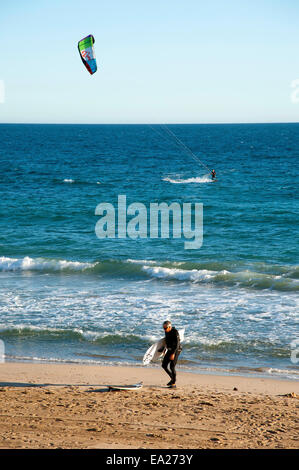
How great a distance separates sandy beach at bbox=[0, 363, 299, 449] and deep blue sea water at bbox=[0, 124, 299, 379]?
3.46ft

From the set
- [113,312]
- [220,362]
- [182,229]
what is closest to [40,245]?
[182,229]

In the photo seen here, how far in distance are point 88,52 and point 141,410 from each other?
15.4 meters

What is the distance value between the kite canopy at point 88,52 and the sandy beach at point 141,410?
1262cm

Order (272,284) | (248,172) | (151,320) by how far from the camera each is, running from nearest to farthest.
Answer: (151,320)
(272,284)
(248,172)

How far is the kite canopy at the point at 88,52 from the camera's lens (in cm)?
2025

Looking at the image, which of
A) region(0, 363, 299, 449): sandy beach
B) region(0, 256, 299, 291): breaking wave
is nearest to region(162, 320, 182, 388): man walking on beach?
region(0, 363, 299, 449): sandy beach

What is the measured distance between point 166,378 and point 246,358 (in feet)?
7.46

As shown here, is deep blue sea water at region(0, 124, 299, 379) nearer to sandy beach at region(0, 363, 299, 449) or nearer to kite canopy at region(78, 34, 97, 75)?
sandy beach at region(0, 363, 299, 449)

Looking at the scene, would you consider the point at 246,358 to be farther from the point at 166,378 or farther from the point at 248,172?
the point at 248,172

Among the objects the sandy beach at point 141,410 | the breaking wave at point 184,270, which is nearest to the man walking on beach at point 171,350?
the sandy beach at point 141,410

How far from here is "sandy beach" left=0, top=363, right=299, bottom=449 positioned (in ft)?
23.9

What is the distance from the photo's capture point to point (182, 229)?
26.6 metres

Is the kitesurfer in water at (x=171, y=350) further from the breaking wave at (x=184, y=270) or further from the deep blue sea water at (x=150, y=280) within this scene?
the breaking wave at (x=184, y=270)

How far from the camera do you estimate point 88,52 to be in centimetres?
2048
